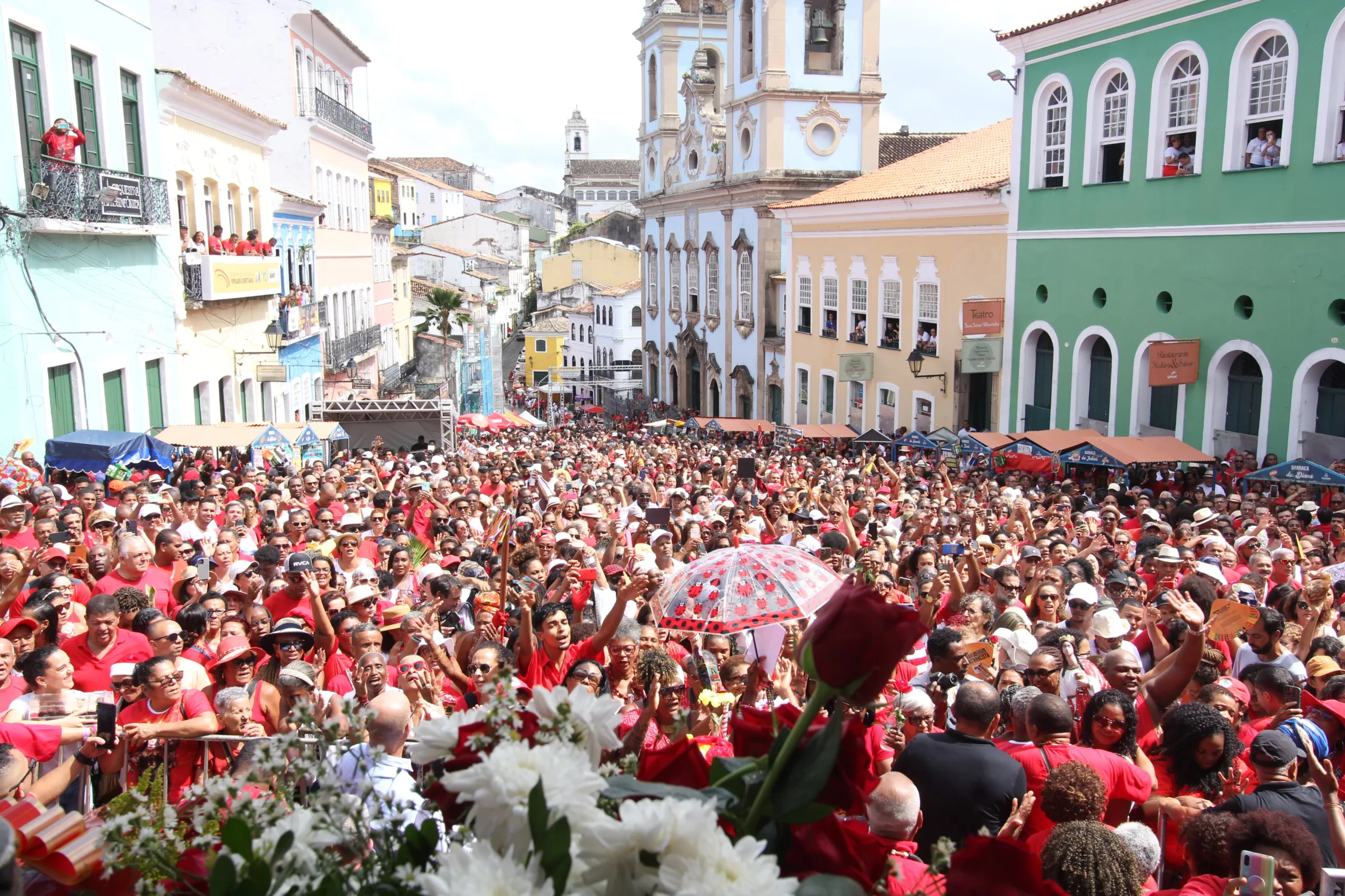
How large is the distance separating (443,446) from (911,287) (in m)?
12.4

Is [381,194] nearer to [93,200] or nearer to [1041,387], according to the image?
[1041,387]

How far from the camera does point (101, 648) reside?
20.1 ft

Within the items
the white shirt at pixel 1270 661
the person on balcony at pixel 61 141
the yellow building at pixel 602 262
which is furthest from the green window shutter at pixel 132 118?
the yellow building at pixel 602 262

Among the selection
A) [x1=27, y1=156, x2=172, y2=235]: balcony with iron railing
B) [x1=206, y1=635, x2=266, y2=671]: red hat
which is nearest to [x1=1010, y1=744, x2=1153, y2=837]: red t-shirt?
[x1=206, y1=635, x2=266, y2=671]: red hat

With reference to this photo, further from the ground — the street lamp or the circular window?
the circular window

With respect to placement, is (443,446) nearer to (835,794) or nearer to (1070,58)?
(1070,58)

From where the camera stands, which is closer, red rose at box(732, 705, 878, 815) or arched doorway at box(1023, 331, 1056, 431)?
red rose at box(732, 705, 878, 815)

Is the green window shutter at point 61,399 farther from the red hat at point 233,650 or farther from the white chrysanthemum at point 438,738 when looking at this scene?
the white chrysanthemum at point 438,738

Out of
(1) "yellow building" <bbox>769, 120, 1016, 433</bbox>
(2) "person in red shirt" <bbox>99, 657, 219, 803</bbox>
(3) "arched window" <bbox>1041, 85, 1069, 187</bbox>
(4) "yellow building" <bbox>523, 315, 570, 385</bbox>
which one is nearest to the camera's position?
(2) "person in red shirt" <bbox>99, 657, 219, 803</bbox>

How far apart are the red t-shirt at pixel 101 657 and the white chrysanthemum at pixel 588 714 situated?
5.06 meters

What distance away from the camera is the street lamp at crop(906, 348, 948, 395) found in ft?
88.5

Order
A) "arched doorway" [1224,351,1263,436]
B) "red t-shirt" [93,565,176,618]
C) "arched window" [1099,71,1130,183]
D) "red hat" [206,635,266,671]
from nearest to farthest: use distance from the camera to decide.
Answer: "red hat" [206,635,266,671] → "red t-shirt" [93,565,176,618] → "arched doorway" [1224,351,1263,436] → "arched window" [1099,71,1130,183]

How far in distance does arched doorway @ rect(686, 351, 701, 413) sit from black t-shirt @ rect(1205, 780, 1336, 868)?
4135cm

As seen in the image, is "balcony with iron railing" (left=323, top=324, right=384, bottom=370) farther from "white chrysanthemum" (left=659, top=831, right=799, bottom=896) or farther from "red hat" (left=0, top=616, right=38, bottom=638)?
"white chrysanthemum" (left=659, top=831, right=799, bottom=896)
